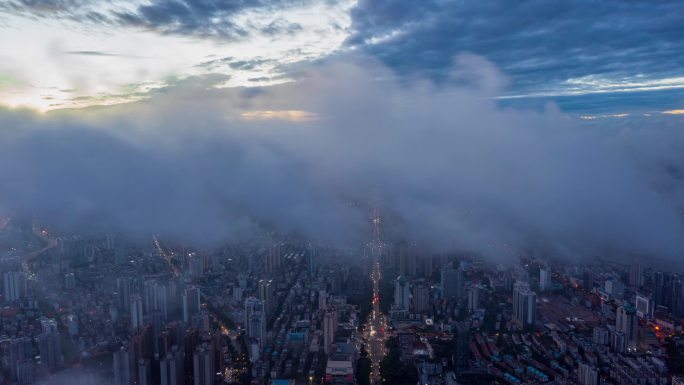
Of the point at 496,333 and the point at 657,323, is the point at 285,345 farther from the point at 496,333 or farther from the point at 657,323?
the point at 657,323

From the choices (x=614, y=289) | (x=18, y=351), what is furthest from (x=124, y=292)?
(x=614, y=289)

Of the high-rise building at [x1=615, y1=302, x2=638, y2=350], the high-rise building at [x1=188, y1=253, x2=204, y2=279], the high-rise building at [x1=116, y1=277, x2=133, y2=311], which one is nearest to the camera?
the high-rise building at [x1=615, y1=302, x2=638, y2=350]

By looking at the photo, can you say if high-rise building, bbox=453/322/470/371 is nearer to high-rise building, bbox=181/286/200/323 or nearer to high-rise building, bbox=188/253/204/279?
high-rise building, bbox=181/286/200/323

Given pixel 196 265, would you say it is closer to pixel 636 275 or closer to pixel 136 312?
pixel 136 312

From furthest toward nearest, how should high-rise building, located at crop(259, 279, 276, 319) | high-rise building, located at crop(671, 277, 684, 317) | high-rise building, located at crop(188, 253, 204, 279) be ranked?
high-rise building, located at crop(188, 253, 204, 279) < high-rise building, located at crop(259, 279, 276, 319) < high-rise building, located at crop(671, 277, 684, 317)

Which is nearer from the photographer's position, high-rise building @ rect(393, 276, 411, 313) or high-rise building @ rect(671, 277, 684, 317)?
high-rise building @ rect(671, 277, 684, 317)

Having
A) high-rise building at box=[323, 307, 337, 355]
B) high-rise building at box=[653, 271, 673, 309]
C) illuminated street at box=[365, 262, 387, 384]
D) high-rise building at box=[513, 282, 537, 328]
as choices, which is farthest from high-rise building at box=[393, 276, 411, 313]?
high-rise building at box=[653, 271, 673, 309]

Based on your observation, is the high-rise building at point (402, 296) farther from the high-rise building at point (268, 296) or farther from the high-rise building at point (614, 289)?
the high-rise building at point (614, 289)
